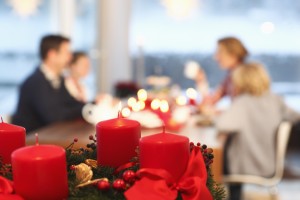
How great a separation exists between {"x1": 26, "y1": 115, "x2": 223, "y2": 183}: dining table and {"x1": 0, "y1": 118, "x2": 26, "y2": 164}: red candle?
5.34ft

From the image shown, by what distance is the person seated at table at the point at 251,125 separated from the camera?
323 centimetres

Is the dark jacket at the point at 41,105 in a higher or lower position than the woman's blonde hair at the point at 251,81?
lower

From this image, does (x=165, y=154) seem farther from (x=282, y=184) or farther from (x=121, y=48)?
(x=121, y=48)

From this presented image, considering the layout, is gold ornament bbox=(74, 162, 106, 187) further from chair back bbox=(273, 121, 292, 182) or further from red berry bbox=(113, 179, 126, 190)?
chair back bbox=(273, 121, 292, 182)

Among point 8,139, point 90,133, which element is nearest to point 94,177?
point 8,139

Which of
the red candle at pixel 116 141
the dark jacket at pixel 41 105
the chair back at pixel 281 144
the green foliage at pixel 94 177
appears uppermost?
the red candle at pixel 116 141

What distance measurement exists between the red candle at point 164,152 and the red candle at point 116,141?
0.13 meters

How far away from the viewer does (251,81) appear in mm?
3234

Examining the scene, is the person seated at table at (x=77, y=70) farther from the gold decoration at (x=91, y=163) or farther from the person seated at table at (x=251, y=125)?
the gold decoration at (x=91, y=163)

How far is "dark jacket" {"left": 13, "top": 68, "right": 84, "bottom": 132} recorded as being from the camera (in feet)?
11.2

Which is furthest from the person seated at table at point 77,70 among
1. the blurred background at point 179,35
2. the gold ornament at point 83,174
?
the gold ornament at point 83,174

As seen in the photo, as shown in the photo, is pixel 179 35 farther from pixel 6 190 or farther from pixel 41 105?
pixel 6 190

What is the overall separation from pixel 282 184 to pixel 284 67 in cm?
210

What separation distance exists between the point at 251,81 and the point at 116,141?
229 cm
